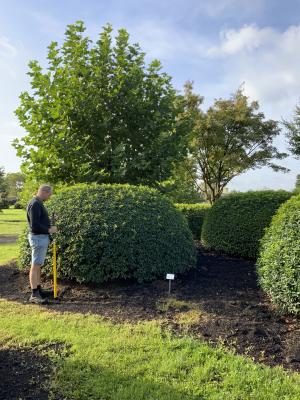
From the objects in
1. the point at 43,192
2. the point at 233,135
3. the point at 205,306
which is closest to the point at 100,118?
the point at 43,192

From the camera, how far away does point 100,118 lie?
351 inches

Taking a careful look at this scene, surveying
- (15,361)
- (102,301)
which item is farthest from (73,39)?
(15,361)

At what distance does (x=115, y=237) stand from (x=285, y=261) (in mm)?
2573

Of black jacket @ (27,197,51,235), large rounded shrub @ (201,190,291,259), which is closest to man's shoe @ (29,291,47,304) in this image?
black jacket @ (27,197,51,235)

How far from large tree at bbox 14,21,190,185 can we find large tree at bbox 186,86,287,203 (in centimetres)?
883

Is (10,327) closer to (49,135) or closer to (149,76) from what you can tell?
(49,135)

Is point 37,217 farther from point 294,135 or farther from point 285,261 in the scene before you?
point 294,135

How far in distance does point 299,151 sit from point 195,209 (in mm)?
15848

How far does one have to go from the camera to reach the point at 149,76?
927 centimetres

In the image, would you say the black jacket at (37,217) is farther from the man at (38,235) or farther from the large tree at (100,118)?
the large tree at (100,118)

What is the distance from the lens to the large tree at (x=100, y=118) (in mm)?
8438

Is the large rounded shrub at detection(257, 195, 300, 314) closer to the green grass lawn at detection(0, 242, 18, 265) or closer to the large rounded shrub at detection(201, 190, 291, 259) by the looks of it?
the large rounded shrub at detection(201, 190, 291, 259)

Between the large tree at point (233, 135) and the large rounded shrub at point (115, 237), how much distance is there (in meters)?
11.5


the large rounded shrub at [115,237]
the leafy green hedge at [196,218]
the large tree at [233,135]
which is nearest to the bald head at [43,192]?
the large rounded shrub at [115,237]
